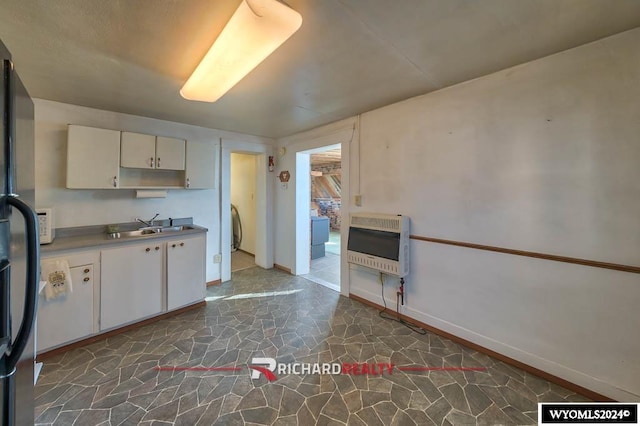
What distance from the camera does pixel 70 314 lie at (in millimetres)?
2102

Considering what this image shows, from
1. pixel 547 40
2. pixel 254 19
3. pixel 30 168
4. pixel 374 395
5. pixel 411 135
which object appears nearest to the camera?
pixel 30 168

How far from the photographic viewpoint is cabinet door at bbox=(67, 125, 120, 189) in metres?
2.40

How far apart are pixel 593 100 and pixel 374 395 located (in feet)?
7.94

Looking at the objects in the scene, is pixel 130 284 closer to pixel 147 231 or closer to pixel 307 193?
pixel 147 231

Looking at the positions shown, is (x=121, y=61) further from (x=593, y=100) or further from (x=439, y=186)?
(x=593, y=100)

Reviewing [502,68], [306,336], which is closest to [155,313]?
[306,336]

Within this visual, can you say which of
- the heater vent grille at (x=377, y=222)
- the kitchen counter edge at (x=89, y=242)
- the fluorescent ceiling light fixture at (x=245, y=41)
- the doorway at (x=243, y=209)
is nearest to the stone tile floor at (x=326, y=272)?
the heater vent grille at (x=377, y=222)

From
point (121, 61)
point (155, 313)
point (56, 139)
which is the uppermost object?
point (121, 61)

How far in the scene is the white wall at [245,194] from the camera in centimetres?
521

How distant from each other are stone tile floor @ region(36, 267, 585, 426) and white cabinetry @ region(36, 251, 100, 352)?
0.53 feet

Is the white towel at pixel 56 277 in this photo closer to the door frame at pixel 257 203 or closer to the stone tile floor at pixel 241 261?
the door frame at pixel 257 203

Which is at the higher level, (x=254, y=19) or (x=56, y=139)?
(x=254, y=19)

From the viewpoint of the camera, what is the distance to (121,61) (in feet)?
5.82

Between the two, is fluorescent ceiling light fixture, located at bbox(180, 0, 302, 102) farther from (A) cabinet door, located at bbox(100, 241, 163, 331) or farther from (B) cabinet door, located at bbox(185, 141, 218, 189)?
(A) cabinet door, located at bbox(100, 241, 163, 331)
